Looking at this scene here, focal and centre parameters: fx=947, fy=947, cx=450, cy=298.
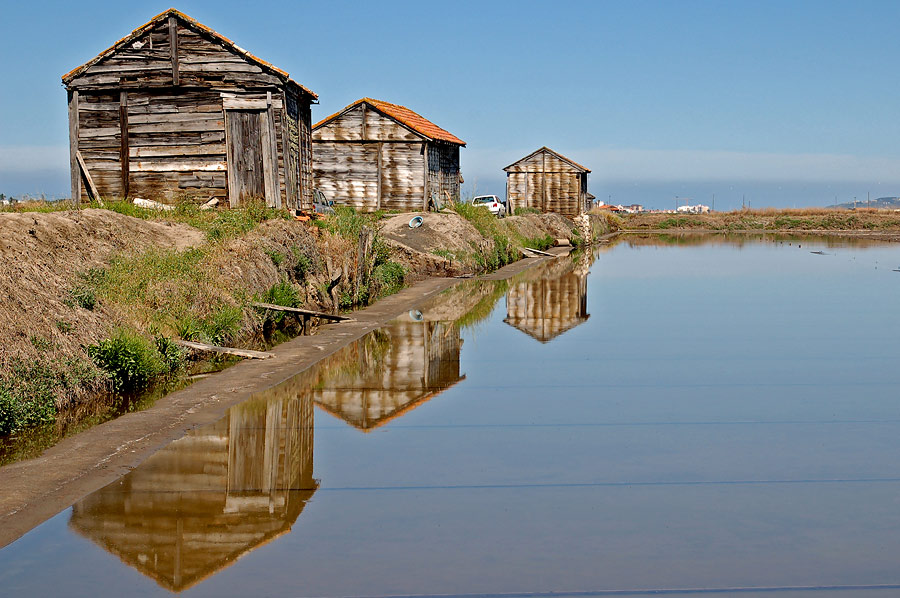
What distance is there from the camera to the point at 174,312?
1343 cm

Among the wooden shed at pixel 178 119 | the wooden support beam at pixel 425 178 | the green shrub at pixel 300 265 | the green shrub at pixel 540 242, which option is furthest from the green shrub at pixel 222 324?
the green shrub at pixel 540 242

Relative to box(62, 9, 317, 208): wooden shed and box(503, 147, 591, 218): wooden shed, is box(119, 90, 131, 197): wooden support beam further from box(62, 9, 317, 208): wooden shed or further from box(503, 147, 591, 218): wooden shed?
box(503, 147, 591, 218): wooden shed

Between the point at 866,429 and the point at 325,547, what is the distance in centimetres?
590

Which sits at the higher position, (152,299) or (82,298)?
(82,298)

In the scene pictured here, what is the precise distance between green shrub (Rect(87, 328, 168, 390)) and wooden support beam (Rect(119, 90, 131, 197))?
1360 cm

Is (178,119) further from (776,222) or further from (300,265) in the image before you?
(776,222)

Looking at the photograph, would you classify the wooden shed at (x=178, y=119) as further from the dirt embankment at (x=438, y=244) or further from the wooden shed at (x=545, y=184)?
the wooden shed at (x=545, y=184)

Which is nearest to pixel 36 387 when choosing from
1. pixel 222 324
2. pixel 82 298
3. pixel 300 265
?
pixel 82 298

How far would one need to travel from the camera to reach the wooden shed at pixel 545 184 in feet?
224

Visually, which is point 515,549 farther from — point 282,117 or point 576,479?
point 282,117

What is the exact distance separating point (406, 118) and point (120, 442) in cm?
3531

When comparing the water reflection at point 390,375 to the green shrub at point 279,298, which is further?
the green shrub at point 279,298

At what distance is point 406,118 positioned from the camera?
42.6 metres

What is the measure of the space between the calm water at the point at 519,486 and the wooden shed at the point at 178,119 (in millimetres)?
10497
